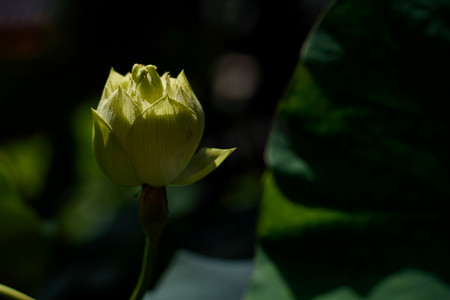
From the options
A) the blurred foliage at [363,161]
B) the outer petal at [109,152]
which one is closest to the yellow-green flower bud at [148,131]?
the outer petal at [109,152]

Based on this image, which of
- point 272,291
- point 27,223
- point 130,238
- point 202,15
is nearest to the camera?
point 272,291

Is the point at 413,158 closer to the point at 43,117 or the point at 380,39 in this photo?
the point at 380,39

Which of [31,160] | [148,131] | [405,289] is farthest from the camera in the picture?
[31,160]

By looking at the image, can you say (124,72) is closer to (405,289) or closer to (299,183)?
(299,183)

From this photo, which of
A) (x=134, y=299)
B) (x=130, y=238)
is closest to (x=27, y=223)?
(x=130, y=238)

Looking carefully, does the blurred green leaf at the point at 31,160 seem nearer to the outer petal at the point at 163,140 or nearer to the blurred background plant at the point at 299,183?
the blurred background plant at the point at 299,183

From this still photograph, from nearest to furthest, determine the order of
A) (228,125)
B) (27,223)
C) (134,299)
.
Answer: (134,299) < (27,223) < (228,125)

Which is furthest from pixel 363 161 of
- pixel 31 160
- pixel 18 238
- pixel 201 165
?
pixel 31 160
